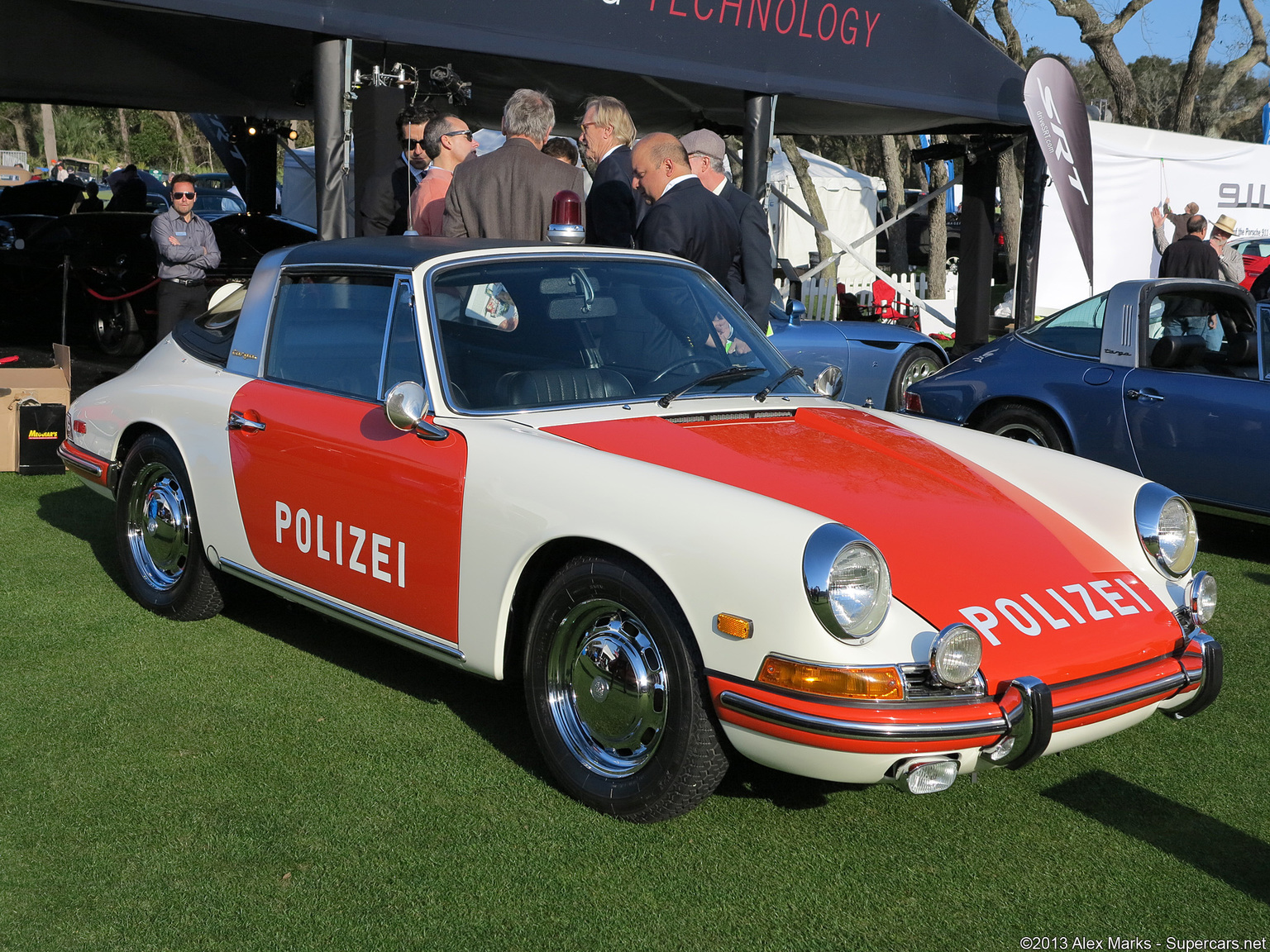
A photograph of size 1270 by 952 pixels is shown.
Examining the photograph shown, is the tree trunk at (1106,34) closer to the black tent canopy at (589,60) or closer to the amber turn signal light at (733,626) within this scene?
the black tent canopy at (589,60)

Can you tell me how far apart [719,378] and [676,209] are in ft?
6.22

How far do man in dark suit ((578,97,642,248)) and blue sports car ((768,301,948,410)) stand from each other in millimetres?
2171

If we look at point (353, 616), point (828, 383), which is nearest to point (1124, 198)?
point (828, 383)

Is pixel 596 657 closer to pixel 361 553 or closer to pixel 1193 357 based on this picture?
pixel 361 553

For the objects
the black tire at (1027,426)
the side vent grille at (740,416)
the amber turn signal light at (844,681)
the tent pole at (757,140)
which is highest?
the tent pole at (757,140)

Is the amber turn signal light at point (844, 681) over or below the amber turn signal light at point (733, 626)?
below

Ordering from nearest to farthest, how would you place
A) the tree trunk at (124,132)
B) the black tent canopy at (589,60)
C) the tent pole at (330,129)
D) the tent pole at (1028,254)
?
1. the tent pole at (330,129)
2. the black tent canopy at (589,60)
3. the tent pole at (1028,254)
4. the tree trunk at (124,132)

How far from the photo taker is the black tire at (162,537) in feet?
15.2

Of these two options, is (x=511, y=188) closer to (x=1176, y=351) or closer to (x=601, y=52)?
(x=601, y=52)

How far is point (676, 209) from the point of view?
5633mm

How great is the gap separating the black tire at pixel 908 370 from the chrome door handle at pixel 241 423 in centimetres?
578

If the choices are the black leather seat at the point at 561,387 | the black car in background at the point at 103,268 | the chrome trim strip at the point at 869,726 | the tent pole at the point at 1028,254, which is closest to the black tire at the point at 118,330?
the black car in background at the point at 103,268

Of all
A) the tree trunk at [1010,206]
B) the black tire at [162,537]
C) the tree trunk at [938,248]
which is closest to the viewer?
the black tire at [162,537]

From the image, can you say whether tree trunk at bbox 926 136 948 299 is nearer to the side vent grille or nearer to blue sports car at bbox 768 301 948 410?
blue sports car at bbox 768 301 948 410
